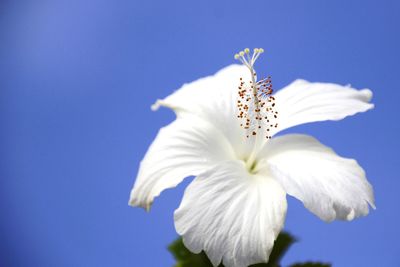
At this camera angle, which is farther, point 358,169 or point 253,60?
→ point 253,60

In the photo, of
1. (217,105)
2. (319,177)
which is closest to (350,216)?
(319,177)

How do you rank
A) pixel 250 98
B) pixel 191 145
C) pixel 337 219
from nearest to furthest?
pixel 337 219
pixel 191 145
pixel 250 98

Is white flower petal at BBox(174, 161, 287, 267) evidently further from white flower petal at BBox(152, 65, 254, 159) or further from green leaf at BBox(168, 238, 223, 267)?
white flower petal at BBox(152, 65, 254, 159)

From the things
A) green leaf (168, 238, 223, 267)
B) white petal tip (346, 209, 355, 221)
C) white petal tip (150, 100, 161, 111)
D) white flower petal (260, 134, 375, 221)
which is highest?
white petal tip (150, 100, 161, 111)

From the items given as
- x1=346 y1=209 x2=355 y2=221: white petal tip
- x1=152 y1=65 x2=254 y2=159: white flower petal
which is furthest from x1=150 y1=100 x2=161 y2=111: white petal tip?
x1=346 y1=209 x2=355 y2=221: white petal tip

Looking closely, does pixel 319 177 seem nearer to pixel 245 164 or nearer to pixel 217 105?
pixel 245 164

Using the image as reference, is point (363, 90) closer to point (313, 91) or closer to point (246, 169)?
point (313, 91)

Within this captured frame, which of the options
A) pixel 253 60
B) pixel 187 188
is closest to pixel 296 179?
pixel 187 188
